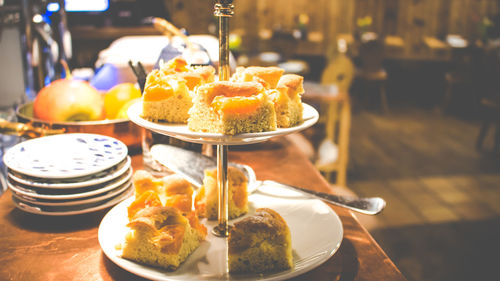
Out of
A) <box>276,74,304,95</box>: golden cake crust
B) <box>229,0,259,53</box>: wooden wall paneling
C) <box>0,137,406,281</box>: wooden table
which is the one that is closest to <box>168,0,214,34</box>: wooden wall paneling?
<box>229,0,259,53</box>: wooden wall paneling

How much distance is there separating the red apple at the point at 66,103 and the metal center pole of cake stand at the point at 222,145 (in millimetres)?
611

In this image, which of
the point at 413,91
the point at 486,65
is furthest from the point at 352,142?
the point at 413,91

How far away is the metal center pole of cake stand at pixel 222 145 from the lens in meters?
0.73

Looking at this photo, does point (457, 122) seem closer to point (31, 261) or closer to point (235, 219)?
point (235, 219)

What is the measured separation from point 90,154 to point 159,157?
0.16 m

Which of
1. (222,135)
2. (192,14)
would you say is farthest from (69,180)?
(192,14)

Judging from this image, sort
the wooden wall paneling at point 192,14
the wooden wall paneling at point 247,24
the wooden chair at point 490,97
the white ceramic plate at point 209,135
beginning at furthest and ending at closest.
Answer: the wooden wall paneling at point 247,24 < the wooden wall paneling at point 192,14 < the wooden chair at point 490,97 < the white ceramic plate at point 209,135

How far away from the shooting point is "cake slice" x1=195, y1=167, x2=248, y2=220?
905 mm

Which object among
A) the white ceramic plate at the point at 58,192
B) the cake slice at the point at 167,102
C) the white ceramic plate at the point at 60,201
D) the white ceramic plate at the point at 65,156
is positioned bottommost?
the white ceramic plate at the point at 60,201

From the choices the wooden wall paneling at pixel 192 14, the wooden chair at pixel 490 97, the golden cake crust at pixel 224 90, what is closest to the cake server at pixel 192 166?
the golden cake crust at pixel 224 90

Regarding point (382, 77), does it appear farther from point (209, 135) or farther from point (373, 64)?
point (209, 135)

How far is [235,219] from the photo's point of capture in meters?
0.91

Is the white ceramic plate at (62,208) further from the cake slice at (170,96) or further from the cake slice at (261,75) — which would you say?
the cake slice at (261,75)

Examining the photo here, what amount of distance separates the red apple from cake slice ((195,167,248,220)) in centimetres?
52
